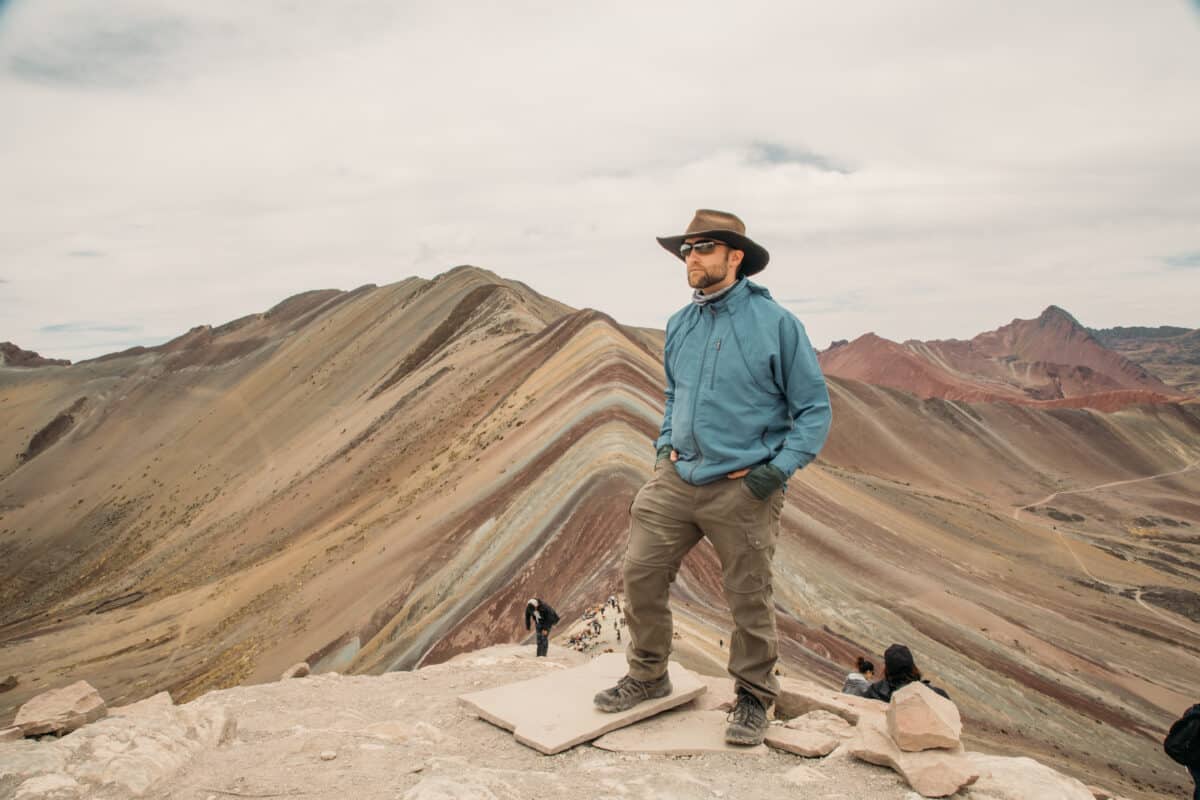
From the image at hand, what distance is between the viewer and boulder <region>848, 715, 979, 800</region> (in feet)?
10.9

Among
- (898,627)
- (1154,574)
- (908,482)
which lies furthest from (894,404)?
(898,627)

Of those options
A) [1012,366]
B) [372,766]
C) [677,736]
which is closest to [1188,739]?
[677,736]

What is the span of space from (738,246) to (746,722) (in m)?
2.65

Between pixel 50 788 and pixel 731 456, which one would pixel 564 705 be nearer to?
pixel 731 456

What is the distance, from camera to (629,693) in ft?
14.2

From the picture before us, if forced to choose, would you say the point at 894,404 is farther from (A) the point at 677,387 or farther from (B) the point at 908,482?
(A) the point at 677,387

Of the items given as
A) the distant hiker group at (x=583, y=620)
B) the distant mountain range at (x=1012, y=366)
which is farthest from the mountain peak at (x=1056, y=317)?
the distant hiker group at (x=583, y=620)

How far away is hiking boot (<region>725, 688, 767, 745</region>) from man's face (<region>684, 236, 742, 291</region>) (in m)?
2.34

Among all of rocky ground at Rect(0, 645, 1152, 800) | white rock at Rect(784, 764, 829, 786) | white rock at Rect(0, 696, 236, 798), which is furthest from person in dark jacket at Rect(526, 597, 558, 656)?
white rock at Rect(784, 764, 829, 786)

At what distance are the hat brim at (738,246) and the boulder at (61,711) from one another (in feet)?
13.6

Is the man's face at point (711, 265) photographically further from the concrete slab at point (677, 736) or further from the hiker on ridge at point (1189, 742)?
the hiker on ridge at point (1189, 742)

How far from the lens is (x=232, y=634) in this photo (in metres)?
20.4

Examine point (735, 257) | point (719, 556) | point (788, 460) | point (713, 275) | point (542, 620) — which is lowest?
point (542, 620)

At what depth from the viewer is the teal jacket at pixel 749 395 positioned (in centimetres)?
393
